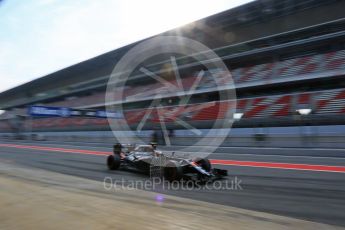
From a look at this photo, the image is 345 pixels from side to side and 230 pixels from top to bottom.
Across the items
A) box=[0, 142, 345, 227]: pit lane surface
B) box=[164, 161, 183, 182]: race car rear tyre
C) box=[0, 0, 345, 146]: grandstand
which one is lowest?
box=[0, 142, 345, 227]: pit lane surface

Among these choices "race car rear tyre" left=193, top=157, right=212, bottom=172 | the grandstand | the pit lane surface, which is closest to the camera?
the pit lane surface

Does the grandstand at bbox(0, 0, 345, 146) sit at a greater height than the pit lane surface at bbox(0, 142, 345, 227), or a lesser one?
greater

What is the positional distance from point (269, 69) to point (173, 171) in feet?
75.3

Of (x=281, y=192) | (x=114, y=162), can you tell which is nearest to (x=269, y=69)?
(x=114, y=162)

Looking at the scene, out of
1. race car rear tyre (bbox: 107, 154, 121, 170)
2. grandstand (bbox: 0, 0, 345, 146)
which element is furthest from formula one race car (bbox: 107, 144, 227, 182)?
grandstand (bbox: 0, 0, 345, 146)

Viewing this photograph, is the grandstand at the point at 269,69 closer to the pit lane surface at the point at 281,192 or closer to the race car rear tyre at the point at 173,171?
the pit lane surface at the point at 281,192

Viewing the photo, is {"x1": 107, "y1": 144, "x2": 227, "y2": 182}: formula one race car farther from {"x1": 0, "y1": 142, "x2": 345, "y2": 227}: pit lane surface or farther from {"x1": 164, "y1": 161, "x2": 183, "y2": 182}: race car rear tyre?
{"x1": 0, "y1": 142, "x2": 345, "y2": 227}: pit lane surface

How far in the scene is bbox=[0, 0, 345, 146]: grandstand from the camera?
23469mm

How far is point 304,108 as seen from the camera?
73.0 ft

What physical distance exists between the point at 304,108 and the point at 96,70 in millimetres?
36554

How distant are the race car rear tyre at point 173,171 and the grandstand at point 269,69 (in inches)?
443

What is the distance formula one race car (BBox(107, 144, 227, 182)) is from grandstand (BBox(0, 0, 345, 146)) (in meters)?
10.5

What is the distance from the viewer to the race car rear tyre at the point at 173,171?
8227 mm

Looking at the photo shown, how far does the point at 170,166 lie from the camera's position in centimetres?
845
